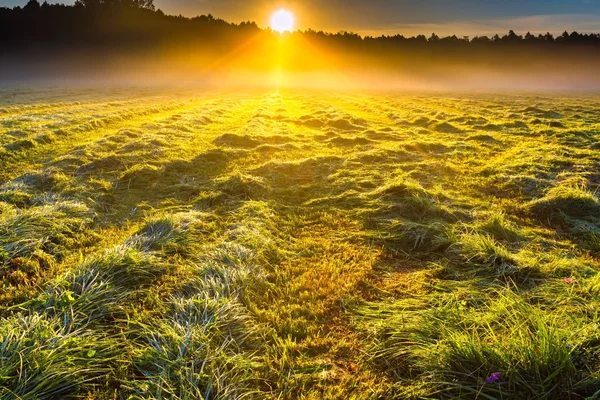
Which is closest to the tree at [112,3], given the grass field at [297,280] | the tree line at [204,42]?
the tree line at [204,42]

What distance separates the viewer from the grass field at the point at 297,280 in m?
2.95

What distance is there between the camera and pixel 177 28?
119m

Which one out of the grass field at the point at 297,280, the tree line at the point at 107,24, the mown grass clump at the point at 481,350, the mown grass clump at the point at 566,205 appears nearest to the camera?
the mown grass clump at the point at 481,350

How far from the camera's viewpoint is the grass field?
2951 millimetres

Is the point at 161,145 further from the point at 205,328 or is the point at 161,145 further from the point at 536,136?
the point at 536,136

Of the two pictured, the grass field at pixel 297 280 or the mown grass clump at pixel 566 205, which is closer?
the grass field at pixel 297 280

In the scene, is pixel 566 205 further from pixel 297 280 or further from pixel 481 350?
pixel 297 280

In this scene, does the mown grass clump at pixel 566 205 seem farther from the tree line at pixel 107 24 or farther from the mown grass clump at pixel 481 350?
the tree line at pixel 107 24

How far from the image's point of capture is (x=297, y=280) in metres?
4.77

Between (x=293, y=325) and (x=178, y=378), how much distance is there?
136 cm

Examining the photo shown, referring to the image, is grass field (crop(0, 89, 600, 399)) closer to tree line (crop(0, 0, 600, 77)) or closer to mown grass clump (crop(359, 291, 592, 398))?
mown grass clump (crop(359, 291, 592, 398))

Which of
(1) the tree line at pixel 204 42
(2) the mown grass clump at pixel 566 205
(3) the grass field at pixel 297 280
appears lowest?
(3) the grass field at pixel 297 280

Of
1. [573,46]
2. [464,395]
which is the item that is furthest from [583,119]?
[573,46]

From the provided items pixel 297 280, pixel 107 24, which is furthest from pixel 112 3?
pixel 297 280
